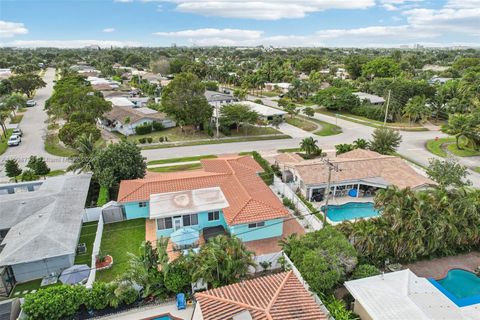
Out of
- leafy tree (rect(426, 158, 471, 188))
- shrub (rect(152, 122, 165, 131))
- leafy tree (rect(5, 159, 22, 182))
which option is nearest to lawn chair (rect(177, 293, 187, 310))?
leafy tree (rect(426, 158, 471, 188))

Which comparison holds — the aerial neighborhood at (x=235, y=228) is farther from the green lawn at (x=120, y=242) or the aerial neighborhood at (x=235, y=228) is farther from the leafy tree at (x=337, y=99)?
the leafy tree at (x=337, y=99)

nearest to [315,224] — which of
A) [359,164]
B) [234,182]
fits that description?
[234,182]

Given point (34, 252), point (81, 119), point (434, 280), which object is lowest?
point (434, 280)

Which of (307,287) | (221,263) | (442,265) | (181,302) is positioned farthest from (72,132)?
(442,265)

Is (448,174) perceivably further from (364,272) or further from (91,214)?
(91,214)

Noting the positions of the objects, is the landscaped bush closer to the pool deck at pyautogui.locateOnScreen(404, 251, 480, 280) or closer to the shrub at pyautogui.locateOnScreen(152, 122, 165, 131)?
the pool deck at pyautogui.locateOnScreen(404, 251, 480, 280)

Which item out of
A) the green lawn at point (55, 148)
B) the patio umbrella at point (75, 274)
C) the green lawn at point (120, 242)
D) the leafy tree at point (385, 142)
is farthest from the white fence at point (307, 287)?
the green lawn at point (55, 148)

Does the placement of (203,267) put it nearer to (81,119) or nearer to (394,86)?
(81,119)
